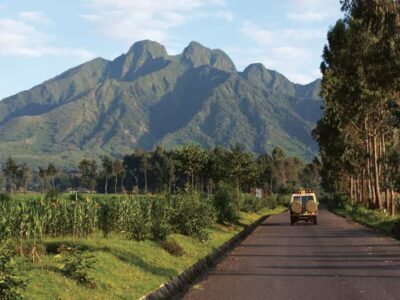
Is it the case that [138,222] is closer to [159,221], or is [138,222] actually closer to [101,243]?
[159,221]

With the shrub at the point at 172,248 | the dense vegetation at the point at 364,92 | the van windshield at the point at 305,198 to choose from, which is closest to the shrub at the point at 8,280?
the shrub at the point at 172,248

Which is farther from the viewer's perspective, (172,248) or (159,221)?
(159,221)

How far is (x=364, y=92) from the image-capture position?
37875 millimetres

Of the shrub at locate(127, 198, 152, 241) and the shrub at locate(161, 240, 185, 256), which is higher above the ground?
the shrub at locate(127, 198, 152, 241)

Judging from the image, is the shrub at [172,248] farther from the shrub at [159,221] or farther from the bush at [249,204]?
the bush at [249,204]

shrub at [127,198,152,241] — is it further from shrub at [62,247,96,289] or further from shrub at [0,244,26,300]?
shrub at [0,244,26,300]

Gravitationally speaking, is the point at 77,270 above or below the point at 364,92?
below

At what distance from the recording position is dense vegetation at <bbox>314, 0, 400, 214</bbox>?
25.2 meters

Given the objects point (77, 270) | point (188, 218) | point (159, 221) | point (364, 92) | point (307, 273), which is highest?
point (364, 92)

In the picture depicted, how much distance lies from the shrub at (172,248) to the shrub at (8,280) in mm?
9453

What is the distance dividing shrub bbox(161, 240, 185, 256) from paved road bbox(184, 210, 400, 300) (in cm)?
118

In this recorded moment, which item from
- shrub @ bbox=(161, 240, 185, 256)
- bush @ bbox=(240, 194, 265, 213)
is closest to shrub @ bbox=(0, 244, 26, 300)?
shrub @ bbox=(161, 240, 185, 256)

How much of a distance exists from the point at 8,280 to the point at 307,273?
349 inches

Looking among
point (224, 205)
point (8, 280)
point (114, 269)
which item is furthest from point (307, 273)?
point (224, 205)
